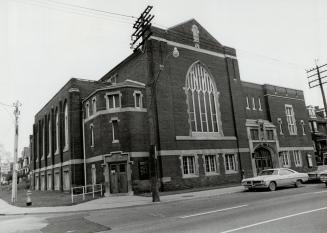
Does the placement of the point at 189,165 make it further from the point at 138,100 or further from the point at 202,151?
the point at 138,100

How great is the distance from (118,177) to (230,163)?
12.5m

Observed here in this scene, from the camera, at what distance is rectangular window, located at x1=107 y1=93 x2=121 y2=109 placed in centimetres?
2653

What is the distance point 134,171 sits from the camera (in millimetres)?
24953

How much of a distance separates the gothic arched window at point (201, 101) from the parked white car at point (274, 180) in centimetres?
926

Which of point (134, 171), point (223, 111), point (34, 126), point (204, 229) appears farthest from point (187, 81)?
point (34, 126)

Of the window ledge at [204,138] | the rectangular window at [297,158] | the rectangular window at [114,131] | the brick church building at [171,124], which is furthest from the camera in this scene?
the rectangular window at [297,158]

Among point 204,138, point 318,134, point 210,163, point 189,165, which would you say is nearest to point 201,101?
point 204,138

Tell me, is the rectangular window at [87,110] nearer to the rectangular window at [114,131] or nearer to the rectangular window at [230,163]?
the rectangular window at [114,131]

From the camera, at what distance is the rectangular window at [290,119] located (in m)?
41.7

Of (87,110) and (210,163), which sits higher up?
(87,110)

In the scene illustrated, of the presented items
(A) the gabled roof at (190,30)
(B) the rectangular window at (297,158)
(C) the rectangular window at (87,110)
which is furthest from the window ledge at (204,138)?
(B) the rectangular window at (297,158)

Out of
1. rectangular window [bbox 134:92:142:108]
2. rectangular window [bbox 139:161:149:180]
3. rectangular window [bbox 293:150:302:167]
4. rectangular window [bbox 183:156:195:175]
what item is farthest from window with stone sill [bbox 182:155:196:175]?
rectangular window [bbox 293:150:302:167]

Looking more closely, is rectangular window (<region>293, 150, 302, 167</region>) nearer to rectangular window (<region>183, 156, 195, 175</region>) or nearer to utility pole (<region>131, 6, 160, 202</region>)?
rectangular window (<region>183, 156, 195, 175</region>)

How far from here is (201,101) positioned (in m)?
31.2
